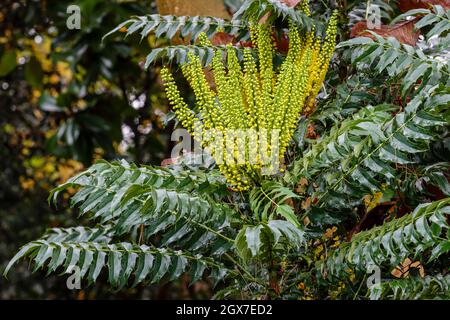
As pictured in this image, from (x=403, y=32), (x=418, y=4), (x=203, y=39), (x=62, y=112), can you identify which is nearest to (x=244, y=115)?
(x=203, y=39)

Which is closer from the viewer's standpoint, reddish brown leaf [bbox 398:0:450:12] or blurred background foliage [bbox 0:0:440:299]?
reddish brown leaf [bbox 398:0:450:12]

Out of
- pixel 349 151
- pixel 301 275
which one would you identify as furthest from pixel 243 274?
pixel 349 151

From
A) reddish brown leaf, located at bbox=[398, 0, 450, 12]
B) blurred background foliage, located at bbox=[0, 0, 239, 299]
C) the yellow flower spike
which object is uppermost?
the yellow flower spike

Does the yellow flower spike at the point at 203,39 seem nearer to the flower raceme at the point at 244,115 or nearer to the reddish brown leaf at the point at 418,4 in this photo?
the flower raceme at the point at 244,115

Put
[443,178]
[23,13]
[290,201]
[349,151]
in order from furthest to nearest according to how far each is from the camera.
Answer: [23,13], [290,201], [443,178], [349,151]

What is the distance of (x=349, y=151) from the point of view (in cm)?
196

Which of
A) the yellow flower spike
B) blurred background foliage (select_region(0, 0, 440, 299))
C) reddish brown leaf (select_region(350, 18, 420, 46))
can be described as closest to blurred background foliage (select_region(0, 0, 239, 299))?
blurred background foliage (select_region(0, 0, 440, 299))

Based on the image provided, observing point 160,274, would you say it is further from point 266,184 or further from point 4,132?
point 4,132

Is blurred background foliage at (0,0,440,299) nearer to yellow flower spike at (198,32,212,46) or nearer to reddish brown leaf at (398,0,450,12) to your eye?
reddish brown leaf at (398,0,450,12)

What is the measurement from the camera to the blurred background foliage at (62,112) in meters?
4.14

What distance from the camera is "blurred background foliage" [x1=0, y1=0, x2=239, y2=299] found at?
4.14 m

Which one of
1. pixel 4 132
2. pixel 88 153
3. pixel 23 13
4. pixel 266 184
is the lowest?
pixel 4 132

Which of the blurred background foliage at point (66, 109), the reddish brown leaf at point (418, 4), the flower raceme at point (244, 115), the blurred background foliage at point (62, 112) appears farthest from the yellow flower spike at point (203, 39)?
the blurred background foliage at point (62, 112)
